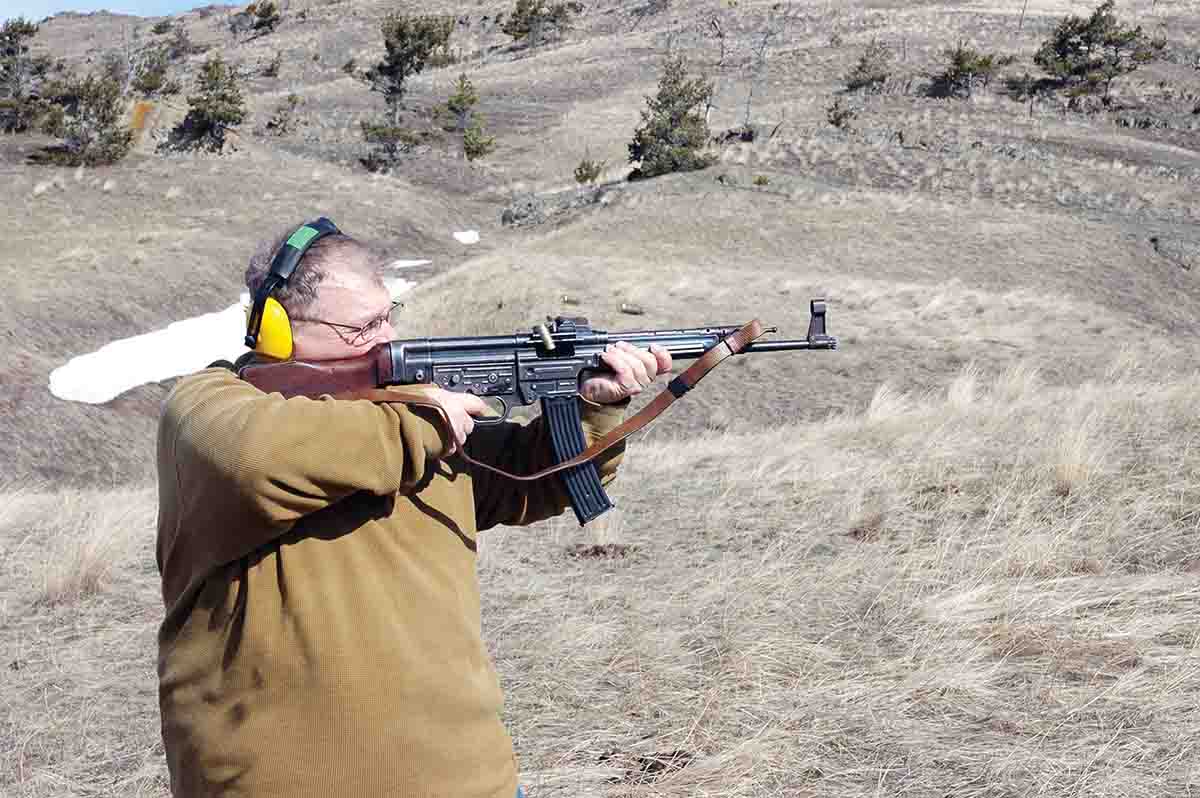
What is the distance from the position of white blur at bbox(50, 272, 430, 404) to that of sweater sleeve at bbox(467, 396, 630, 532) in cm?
1255

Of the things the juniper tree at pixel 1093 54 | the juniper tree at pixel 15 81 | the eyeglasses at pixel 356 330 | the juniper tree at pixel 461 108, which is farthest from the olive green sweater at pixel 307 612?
the juniper tree at pixel 1093 54

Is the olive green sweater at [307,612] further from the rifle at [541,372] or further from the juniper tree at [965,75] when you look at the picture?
the juniper tree at [965,75]

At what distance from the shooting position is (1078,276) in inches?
827

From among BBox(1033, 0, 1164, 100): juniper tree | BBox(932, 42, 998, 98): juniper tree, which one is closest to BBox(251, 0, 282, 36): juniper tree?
BBox(932, 42, 998, 98): juniper tree

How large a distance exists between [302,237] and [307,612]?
2.56 feet

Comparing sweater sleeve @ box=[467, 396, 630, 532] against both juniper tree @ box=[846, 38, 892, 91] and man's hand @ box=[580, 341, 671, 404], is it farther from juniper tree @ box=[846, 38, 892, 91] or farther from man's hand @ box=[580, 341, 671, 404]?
juniper tree @ box=[846, 38, 892, 91]

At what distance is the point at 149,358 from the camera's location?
16406 millimetres

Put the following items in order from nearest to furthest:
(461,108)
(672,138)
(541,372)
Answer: (541,372), (672,138), (461,108)

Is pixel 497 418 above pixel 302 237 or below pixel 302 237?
below

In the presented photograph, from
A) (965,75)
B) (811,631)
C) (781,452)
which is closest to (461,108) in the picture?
(965,75)

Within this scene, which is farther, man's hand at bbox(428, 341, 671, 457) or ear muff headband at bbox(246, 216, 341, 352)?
man's hand at bbox(428, 341, 671, 457)

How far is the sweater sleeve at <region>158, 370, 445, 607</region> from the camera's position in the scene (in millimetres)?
1672

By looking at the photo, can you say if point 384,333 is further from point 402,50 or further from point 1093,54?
point 1093,54

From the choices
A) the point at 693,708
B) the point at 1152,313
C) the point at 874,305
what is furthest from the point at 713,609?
the point at 1152,313
